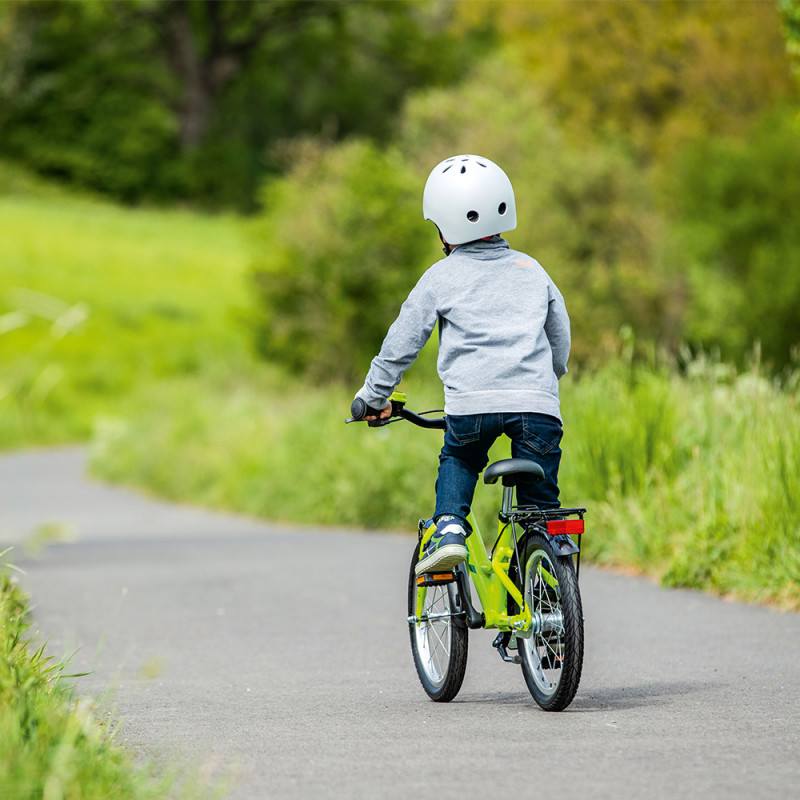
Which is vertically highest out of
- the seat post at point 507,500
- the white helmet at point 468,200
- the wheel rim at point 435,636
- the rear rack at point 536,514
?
the white helmet at point 468,200

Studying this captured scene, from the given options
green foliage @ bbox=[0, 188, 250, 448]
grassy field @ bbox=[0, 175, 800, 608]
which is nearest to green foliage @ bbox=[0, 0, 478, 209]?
green foliage @ bbox=[0, 188, 250, 448]

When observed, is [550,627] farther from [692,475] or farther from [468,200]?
[692,475]

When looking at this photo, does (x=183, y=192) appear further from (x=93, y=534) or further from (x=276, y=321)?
(x=93, y=534)

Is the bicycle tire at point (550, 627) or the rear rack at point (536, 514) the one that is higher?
the rear rack at point (536, 514)

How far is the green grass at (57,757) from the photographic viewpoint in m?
3.36

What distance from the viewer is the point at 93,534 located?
16.2m

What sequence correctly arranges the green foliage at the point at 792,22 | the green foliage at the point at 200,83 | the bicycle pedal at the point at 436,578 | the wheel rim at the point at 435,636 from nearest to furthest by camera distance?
the bicycle pedal at the point at 436,578 < the wheel rim at the point at 435,636 < the green foliage at the point at 792,22 < the green foliage at the point at 200,83

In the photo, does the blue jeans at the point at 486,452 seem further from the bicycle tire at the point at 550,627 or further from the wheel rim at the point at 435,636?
the wheel rim at the point at 435,636

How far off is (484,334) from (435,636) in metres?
1.26

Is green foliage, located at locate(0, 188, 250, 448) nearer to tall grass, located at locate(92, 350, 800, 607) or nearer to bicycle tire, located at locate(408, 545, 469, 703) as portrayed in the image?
tall grass, located at locate(92, 350, 800, 607)

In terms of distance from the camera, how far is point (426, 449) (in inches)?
543

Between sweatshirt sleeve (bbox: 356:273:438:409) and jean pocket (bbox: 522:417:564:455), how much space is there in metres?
0.50

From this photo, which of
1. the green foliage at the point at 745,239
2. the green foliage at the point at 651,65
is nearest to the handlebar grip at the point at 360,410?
the green foliage at the point at 745,239

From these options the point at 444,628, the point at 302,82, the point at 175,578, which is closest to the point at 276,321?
the point at 175,578
